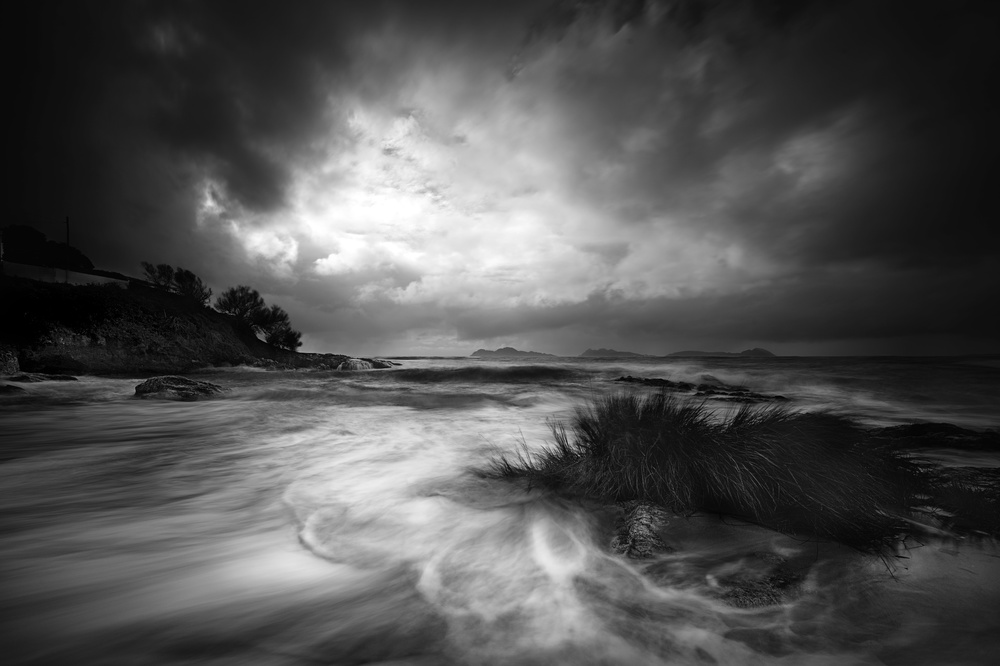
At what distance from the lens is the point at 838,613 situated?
4.88 feet

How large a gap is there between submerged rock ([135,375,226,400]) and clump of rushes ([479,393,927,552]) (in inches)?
444

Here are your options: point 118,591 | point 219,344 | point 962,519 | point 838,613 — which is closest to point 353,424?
point 118,591

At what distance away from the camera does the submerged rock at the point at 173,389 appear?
9.92 metres

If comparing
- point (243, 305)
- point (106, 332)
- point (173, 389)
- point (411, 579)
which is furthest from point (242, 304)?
point (411, 579)

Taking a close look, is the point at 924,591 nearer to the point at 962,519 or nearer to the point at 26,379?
the point at 962,519

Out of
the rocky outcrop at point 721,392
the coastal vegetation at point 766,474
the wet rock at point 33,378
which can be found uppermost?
the wet rock at point 33,378

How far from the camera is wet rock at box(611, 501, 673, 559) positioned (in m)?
2.02

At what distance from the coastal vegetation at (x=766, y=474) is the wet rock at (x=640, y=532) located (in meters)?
0.15

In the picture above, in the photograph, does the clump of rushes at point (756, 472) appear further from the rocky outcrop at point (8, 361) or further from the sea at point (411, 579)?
the rocky outcrop at point (8, 361)

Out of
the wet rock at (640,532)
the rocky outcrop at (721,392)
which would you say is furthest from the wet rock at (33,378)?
the rocky outcrop at (721,392)

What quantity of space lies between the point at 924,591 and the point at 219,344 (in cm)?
3481

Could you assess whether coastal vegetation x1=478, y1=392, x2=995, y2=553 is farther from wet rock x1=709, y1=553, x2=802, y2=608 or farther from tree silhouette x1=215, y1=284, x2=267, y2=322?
tree silhouette x1=215, y1=284, x2=267, y2=322

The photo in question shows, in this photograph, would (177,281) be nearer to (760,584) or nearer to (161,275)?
(161,275)

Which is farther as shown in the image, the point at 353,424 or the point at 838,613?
the point at 353,424
